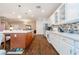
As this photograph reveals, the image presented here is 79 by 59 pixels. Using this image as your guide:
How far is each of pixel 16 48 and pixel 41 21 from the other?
9848 mm

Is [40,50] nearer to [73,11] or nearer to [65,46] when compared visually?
[65,46]

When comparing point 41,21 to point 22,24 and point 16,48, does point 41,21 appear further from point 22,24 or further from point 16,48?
point 16,48

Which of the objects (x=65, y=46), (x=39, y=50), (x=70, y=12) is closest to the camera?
(x=65, y=46)

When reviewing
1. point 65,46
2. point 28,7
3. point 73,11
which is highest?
point 28,7

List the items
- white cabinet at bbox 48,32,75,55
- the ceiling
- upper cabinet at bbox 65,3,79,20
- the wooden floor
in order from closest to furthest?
1. white cabinet at bbox 48,32,75,55
2. upper cabinet at bbox 65,3,79,20
3. the wooden floor
4. the ceiling

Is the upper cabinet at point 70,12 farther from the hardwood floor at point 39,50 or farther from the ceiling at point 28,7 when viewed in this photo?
the ceiling at point 28,7

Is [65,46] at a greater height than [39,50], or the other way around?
[65,46]

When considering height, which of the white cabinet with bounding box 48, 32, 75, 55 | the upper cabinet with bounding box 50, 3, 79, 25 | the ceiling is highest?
the ceiling

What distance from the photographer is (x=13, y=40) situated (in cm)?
513

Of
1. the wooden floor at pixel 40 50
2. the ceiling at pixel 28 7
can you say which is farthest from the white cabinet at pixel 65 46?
the ceiling at pixel 28 7

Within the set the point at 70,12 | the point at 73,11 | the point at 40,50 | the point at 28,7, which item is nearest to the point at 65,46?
the point at 73,11

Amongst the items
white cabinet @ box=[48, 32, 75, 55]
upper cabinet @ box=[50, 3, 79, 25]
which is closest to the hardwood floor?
white cabinet @ box=[48, 32, 75, 55]

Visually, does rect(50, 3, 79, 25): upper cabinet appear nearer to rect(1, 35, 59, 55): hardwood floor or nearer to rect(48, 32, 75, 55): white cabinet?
rect(48, 32, 75, 55): white cabinet
